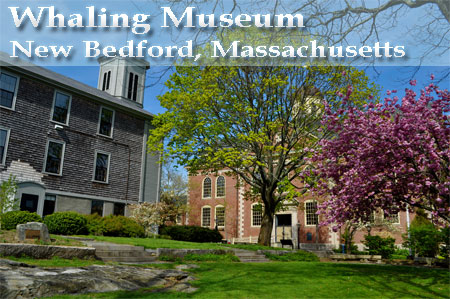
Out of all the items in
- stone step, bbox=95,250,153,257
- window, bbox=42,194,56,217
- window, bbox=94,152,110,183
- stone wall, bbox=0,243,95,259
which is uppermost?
window, bbox=94,152,110,183

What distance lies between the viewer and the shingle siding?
20781 millimetres

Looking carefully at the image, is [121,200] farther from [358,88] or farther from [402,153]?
[402,153]

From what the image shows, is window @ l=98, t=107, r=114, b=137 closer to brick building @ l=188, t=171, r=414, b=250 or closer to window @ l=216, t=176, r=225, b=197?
brick building @ l=188, t=171, r=414, b=250

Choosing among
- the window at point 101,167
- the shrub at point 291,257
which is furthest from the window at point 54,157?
the shrub at point 291,257

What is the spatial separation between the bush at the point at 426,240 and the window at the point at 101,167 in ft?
64.5

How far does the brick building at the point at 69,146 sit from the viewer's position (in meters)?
20.4

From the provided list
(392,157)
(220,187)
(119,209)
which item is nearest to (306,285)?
(392,157)

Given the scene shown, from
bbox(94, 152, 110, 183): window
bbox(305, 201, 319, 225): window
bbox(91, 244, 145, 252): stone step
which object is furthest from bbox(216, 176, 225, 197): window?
bbox(91, 244, 145, 252): stone step

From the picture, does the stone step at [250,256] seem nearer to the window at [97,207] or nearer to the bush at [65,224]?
the bush at [65,224]

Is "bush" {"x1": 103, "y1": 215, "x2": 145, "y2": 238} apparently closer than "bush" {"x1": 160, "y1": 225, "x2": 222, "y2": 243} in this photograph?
Yes

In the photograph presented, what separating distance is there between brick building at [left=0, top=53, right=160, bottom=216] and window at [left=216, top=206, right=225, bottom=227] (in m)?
14.5

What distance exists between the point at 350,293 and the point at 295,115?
1354 centimetres

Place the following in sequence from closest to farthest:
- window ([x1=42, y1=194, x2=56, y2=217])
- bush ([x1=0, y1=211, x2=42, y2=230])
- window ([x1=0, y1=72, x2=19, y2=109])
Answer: bush ([x1=0, y1=211, x2=42, y2=230]), window ([x1=0, y1=72, x2=19, y2=109]), window ([x1=42, y1=194, x2=56, y2=217])

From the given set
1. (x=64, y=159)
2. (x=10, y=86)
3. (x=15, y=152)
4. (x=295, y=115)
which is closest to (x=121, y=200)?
(x=64, y=159)
